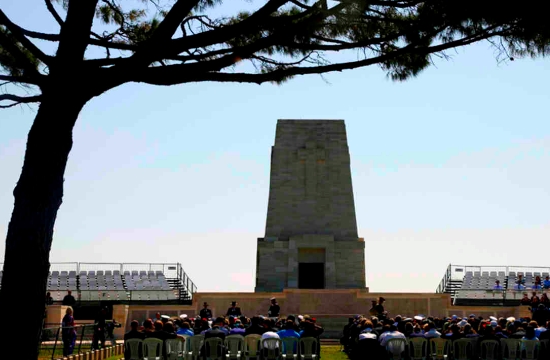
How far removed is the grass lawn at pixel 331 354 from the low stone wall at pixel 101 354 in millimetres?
194

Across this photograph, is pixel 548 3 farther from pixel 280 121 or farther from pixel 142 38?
pixel 280 121

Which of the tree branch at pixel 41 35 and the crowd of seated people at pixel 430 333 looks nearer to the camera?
the tree branch at pixel 41 35

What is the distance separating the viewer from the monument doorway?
31.8 m

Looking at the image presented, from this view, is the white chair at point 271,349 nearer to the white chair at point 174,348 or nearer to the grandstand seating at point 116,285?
the white chair at point 174,348

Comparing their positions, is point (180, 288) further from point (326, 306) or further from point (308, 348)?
point (308, 348)

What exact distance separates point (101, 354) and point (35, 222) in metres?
9.07

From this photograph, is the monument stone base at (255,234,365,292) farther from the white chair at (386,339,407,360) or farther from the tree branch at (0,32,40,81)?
the tree branch at (0,32,40,81)

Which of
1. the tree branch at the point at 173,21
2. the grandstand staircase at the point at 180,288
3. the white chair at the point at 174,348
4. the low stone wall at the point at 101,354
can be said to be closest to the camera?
the tree branch at the point at 173,21

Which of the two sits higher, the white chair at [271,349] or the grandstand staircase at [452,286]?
the grandstand staircase at [452,286]

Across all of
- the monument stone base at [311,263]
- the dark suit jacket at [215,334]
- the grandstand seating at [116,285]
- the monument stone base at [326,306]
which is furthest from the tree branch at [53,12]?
the monument stone base at [311,263]

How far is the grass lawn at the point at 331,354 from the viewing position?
18.8 m

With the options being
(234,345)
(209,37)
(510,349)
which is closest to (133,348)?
(234,345)

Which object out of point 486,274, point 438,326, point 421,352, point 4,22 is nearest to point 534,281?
point 486,274

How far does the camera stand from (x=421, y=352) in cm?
1493
